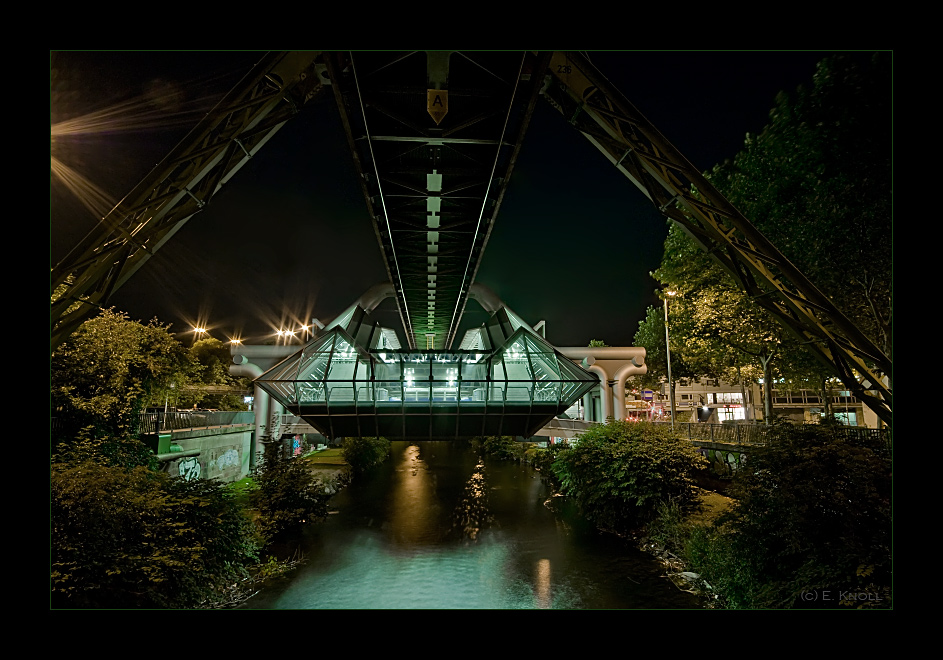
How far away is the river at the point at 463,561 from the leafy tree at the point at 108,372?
8.00 metres

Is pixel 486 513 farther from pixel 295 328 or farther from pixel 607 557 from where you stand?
pixel 295 328

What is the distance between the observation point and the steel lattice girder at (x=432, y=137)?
29.7 feet

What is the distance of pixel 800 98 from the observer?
1916 centimetres

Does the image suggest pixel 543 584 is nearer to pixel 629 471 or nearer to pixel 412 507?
pixel 629 471

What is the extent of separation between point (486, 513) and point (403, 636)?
83.8 ft

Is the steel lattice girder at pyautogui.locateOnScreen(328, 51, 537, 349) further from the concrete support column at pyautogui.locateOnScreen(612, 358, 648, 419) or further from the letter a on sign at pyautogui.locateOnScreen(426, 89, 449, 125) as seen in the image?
the concrete support column at pyautogui.locateOnScreen(612, 358, 648, 419)

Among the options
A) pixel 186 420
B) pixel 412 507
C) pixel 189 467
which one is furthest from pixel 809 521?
pixel 186 420

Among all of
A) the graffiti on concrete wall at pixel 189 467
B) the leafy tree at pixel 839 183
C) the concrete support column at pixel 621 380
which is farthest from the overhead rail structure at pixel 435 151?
the concrete support column at pixel 621 380

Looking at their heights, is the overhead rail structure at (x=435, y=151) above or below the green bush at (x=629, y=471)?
above

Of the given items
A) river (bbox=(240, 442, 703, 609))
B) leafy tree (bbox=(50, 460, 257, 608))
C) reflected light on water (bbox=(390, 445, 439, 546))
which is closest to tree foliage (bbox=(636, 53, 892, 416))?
river (bbox=(240, 442, 703, 609))

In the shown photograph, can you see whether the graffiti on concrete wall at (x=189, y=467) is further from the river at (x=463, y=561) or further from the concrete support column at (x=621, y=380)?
the concrete support column at (x=621, y=380)

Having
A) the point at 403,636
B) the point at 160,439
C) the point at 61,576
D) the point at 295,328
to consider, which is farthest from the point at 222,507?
the point at 295,328

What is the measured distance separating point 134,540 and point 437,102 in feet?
38.9

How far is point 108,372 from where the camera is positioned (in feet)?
56.7
